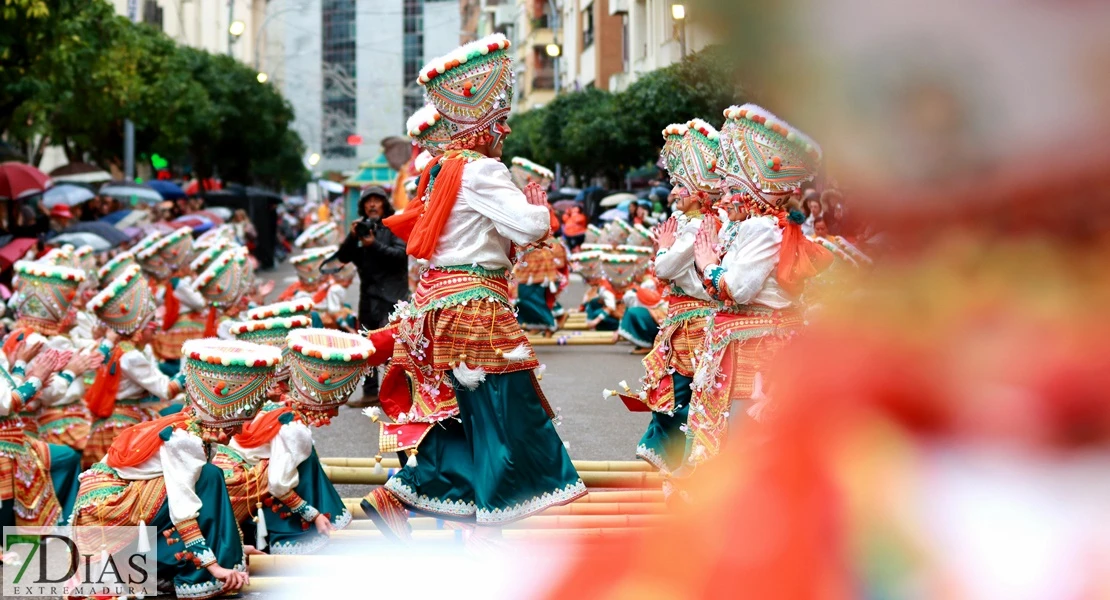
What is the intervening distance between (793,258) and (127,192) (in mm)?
21283

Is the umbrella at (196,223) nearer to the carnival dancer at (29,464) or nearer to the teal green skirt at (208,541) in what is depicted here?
the carnival dancer at (29,464)

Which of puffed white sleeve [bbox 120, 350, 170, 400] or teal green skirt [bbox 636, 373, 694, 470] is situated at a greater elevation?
puffed white sleeve [bbox 120, 350, 170, 400]

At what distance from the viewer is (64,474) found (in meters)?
7.15

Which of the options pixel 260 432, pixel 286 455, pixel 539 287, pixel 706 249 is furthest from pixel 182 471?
pixel 539 287

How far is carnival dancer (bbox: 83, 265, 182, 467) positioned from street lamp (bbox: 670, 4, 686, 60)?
25.1ft

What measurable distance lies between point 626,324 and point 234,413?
9599 mm

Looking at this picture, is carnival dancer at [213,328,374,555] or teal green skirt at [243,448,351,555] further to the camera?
teal green skirt at [243,448,351,555]

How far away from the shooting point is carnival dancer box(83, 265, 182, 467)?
8.32 meters

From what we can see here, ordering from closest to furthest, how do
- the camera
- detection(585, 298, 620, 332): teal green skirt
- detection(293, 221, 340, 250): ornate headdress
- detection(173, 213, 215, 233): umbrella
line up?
the camera < detection(293, 221, 340, 250): ornate headdress < detection(585, 298, 620, 332): teal green skirt < detection(173, 213, 215, 233): umbrella

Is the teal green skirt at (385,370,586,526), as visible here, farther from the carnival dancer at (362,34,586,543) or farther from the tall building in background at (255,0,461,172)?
the tall building in background at (255,0,461,172)

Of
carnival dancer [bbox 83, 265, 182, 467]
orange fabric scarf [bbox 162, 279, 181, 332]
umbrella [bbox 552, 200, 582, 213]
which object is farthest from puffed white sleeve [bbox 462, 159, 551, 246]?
umbrella [bbox 552, 200, 582, 213]

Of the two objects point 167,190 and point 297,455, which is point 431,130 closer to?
point 297,455

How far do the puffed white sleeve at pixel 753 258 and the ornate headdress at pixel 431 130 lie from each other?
4.24ft

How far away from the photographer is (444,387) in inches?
222
